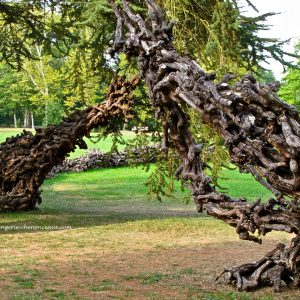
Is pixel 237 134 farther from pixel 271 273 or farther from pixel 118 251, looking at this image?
pixel 118 251

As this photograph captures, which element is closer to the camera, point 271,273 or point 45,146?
point 271,273

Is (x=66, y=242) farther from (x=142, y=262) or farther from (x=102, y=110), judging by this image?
(x=102, y=110)

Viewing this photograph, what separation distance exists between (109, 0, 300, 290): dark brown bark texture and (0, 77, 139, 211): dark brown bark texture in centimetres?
554

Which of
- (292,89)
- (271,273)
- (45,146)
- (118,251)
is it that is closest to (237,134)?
(271,273)

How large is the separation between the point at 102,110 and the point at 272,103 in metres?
8.02

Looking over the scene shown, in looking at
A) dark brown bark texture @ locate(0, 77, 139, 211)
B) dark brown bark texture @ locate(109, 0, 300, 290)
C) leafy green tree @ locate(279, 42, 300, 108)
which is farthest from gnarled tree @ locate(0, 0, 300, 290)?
leafy green tree @ locate(279, 42, 300, 108)

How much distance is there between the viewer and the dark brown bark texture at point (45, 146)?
43.2ft

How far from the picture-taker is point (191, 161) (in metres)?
6.88

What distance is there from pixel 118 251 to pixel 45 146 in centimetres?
454

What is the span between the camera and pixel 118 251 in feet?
30.5

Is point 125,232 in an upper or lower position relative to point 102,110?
lower

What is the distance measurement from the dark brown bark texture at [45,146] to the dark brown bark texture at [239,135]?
5.54 metres

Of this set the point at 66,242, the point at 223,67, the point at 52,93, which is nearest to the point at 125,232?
the point at 66,242

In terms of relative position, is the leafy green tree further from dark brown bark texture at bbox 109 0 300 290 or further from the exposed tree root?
the exposed tree root
